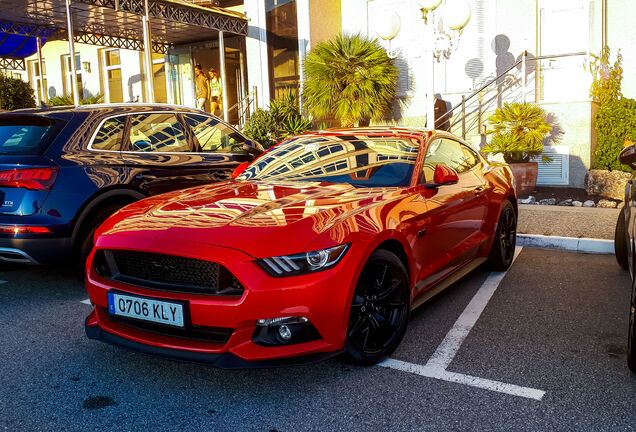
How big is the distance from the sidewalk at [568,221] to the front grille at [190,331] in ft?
16.1

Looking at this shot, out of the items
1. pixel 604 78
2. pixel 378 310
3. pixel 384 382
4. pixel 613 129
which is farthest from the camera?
pixel 604 78

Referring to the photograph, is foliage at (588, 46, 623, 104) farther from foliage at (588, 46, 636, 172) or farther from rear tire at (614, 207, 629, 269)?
rear tire at (614, 207, 629, 269)

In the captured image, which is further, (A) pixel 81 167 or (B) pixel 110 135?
(B) pixel 110 135

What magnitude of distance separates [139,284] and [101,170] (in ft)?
7.38

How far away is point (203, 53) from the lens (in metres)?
18.5

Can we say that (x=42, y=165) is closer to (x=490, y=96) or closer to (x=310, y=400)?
(x=310, y=400)

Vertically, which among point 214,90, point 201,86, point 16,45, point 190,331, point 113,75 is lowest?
point 190,331

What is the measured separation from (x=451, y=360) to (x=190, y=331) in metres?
1.60

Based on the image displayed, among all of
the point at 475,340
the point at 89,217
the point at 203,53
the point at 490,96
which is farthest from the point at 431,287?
the point at 203,53

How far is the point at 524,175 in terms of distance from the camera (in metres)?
9.99

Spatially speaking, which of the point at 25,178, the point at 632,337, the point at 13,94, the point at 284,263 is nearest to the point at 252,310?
the point at 284,263

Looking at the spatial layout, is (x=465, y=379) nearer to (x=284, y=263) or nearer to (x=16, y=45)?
(x=284, y=263)

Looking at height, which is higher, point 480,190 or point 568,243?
point 480,190

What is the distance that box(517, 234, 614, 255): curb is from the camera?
6.19 metres
